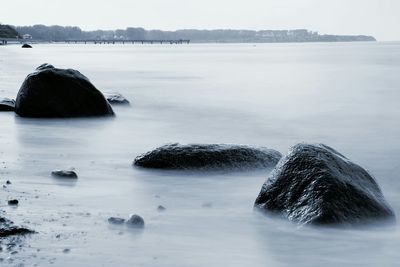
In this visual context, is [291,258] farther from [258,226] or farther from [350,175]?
[350,175]

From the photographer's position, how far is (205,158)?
25.6 ft

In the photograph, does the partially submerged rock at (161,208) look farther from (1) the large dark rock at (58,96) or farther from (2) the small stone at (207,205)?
(1) the large dark rock at (58,96)

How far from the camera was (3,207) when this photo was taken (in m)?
5.72

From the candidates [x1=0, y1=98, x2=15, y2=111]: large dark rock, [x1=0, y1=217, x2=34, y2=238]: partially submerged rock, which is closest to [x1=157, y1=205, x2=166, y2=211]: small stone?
[x1=0, y1=217, x2=34, y2=238]: partially submerged rock

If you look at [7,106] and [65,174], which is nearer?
A: [65,174]

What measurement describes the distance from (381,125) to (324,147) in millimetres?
8804

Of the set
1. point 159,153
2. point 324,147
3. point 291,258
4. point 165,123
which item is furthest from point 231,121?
point 291,258

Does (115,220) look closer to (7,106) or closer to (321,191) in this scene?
(321,191)

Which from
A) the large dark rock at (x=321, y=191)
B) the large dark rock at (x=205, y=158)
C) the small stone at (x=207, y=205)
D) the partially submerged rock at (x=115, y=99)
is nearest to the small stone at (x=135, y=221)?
the small stone at (x=207, y=205)

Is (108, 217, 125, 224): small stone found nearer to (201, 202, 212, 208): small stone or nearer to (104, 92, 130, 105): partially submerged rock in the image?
(201, 202, 212, 208): small stone

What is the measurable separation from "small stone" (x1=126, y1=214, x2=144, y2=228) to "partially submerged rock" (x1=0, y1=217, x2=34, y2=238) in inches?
33.0

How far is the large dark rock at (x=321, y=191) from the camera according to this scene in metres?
5.51

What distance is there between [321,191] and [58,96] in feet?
24.5

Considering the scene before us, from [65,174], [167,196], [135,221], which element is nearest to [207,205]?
[167,196]
